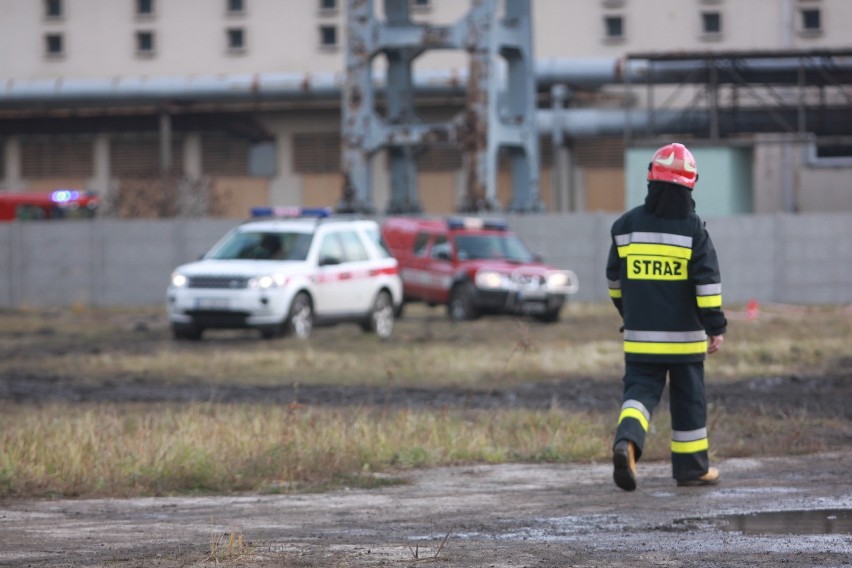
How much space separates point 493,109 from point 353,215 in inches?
169

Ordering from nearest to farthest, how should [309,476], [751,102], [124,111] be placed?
[309,476], [751,102], [124,111]

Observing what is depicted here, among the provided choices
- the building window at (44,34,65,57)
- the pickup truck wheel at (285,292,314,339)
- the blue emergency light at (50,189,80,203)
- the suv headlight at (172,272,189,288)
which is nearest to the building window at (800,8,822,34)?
the blue emergency light at (50,189,80,203)

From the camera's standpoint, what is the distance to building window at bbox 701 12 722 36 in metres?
60.6

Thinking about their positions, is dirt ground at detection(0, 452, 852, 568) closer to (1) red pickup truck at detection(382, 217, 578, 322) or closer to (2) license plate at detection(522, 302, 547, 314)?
(2) license plate at detection(522, 302, 547, 314)

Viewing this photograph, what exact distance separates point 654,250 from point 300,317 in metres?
14.5

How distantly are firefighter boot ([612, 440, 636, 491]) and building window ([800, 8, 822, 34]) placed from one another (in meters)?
54.7

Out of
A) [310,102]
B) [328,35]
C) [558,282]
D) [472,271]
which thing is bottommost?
[558,282]

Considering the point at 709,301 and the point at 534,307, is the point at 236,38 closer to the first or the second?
the point at 534,307

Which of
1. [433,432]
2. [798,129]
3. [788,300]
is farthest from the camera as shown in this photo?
[798,129]

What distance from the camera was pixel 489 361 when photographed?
61.5ft

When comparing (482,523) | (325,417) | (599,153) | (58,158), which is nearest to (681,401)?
(482,523)

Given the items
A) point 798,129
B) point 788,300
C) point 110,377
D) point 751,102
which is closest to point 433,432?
point 110,377

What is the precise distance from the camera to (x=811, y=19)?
6053 centimetres

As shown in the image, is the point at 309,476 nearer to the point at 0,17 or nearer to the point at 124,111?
the point at 124,111
